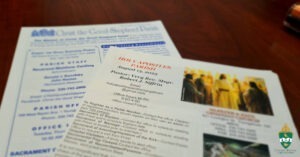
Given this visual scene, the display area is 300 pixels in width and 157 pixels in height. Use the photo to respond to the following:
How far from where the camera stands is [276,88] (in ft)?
1.43

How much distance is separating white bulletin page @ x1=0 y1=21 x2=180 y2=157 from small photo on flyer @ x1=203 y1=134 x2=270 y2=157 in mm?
180

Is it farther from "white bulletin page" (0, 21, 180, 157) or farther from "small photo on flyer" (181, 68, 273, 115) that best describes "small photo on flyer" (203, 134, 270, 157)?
"white bulletin page" (0, 21, 180, 157)

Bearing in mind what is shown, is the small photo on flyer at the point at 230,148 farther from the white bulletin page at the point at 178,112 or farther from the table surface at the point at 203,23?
the table surface at the point at 203,23

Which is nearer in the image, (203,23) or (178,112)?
(178,112)

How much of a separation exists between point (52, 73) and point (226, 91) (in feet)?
0.92

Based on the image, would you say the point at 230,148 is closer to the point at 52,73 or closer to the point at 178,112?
the point at 178,112

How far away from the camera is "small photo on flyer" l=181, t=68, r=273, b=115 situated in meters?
0.40

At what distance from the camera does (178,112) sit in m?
0.38

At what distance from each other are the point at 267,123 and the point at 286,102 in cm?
7

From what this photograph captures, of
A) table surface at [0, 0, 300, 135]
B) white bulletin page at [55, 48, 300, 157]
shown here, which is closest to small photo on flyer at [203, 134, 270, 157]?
white bulletin page at [55, 48, 300, 157]

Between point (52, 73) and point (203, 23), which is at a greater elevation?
point (203, 23)

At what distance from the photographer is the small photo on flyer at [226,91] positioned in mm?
397

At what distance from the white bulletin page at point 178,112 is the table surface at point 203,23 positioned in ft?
0.14

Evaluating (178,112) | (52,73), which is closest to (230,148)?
(178,112)
